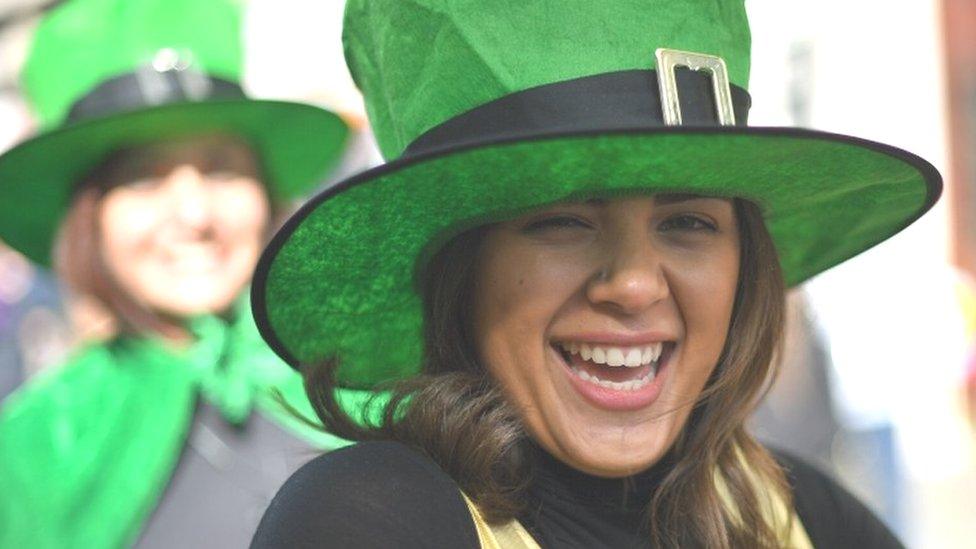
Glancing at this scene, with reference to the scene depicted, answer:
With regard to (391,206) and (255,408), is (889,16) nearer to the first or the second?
(255,408)

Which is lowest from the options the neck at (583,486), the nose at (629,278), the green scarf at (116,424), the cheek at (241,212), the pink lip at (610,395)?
the green scarf at (116,424)

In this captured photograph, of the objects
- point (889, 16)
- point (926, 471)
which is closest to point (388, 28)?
point (926, 471)

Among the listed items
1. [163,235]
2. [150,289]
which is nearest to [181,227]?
[163,235]

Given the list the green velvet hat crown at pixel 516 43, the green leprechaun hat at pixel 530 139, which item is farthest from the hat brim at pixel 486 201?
the green velvet hat crown at pixel 516 43

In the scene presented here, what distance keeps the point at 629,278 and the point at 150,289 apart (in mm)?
1961

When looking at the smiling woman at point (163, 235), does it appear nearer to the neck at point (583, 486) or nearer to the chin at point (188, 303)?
the chin at point (188, 303)

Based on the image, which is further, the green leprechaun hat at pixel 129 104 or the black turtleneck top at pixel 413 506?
the green leprechaun hat at pixel 129 104

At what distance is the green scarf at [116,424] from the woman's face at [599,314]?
1.50m

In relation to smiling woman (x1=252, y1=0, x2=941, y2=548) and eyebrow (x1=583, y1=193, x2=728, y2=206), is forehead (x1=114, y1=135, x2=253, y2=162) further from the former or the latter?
eyebrow (x1=583, y1=193, x2=728, y2=206)

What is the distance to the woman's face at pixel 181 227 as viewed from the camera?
3.57 meters

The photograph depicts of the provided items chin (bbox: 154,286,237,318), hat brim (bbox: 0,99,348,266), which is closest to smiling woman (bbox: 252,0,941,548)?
chin (bbox: 154,286,237,318)

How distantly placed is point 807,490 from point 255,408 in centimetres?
168

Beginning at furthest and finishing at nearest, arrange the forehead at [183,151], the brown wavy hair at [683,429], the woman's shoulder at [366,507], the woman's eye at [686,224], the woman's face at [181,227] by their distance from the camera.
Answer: the forehead at [183,151] → the woman's face at [181,227] → the woman's eye at [686,224] → the brown wavy hair at [683,429] → the woman's shoulder at [366,507]

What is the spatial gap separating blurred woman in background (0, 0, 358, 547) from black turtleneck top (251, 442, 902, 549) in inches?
56.9
